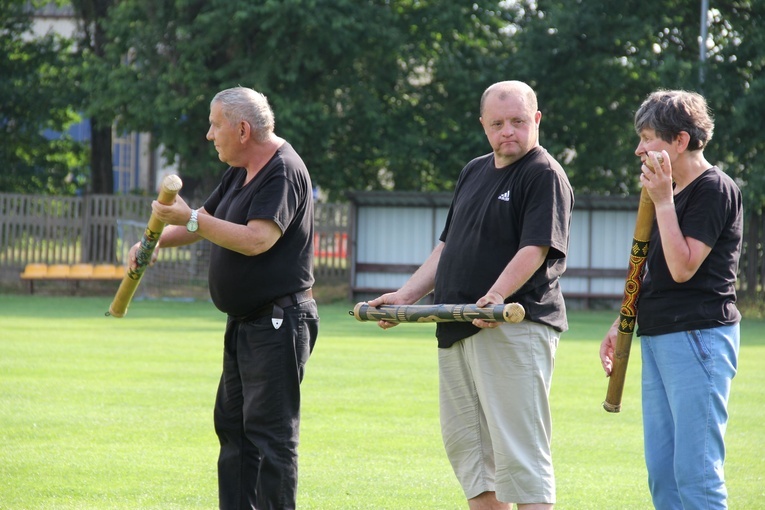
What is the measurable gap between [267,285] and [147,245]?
631 mm

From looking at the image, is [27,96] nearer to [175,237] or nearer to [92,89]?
[92,89]

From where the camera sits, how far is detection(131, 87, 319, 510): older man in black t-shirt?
5141 mm

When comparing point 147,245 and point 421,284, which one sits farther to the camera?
point 147,245

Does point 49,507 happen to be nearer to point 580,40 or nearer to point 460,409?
point 460,409

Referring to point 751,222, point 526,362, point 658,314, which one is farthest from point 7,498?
point 751,222

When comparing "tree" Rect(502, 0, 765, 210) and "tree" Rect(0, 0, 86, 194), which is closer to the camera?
"tree" Rect(502, 0, 765, 210)

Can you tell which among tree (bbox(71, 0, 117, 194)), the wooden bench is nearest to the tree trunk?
tree (bbox(71, 0, 117, 194))

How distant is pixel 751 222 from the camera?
24656 millimetres

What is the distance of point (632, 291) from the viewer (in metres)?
4.57

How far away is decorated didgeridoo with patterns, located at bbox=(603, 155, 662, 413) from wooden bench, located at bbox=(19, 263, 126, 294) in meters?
21.0

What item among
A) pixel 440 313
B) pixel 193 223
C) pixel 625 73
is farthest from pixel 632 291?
pixel 625 73

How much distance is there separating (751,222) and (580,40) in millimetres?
6166

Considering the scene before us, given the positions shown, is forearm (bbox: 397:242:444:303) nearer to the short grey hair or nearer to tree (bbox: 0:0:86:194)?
the short grey hair

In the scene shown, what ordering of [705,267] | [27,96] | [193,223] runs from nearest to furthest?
[705,267] → [193,223] → [27,96]
